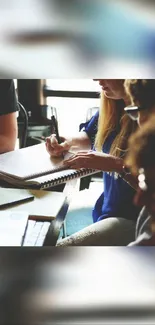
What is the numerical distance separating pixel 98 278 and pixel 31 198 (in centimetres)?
32

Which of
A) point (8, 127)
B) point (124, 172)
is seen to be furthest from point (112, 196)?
point (8, 127)

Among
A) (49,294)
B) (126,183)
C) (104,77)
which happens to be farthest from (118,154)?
(49,294)

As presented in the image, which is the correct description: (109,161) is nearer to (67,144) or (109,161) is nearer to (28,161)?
(67,144)

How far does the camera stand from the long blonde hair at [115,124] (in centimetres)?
127

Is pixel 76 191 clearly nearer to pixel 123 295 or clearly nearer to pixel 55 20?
pixel 123 295

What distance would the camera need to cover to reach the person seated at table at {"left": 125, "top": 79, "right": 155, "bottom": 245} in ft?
4.07

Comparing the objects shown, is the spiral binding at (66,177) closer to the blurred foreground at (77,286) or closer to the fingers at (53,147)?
the fingers at (53,147)

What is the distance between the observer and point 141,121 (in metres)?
1.25

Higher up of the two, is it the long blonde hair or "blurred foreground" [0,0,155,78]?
"blurred foreground" [0,0,155,78]

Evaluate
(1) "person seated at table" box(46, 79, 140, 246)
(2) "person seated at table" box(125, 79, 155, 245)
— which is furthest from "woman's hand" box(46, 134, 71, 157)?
(2) "person seated at table" box(125, 79, 155, 245)

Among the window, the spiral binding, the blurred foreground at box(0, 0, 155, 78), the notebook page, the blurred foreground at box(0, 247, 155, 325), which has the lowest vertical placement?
the blurred foreground at box(0, 247, 155, 325)

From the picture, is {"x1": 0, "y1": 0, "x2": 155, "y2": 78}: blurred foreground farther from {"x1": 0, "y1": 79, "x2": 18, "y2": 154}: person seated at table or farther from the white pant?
the white pant

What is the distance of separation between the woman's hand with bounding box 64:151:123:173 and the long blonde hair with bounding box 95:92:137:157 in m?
0.02

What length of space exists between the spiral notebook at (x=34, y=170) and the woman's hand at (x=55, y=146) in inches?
0.6
